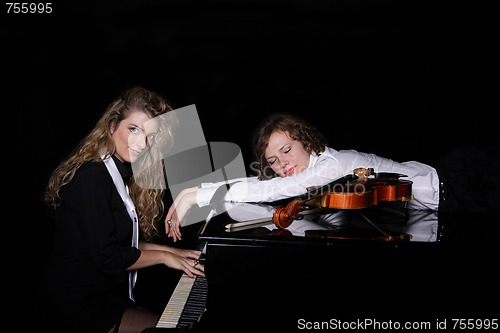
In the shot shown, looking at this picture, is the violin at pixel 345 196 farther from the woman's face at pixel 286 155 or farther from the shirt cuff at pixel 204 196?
the woman's face at pixel 286 155

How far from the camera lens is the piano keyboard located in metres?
1.30

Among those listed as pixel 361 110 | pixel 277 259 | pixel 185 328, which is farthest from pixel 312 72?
pixel 185 328

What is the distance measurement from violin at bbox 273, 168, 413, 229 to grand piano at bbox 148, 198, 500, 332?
0.82 ft

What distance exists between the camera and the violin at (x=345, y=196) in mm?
1502

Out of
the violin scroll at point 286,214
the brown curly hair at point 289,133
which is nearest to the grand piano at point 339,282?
the violin scroll at point 286,214

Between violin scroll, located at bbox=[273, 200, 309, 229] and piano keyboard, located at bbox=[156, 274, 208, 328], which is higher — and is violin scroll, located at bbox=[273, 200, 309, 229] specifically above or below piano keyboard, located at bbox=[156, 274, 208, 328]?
above

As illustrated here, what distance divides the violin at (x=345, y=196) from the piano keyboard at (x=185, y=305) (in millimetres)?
397

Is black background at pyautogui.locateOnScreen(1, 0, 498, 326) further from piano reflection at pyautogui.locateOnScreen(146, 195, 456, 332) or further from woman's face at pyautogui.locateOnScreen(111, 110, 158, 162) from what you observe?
piano reflection at pyautogui.locateOnScreen(146, 195, 456, 332)

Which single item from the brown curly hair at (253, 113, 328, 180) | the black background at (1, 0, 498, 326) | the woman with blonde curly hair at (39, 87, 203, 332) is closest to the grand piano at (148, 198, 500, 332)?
the woman with blonde curly hair at (39, 87, 203, 332)

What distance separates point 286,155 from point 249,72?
43.4 inches

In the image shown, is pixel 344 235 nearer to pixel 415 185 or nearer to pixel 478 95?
pixel 415 185

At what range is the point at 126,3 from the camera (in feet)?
10.5

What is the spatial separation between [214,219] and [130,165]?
535 millimetres

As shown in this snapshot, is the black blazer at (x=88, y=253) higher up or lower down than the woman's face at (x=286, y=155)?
lower down
